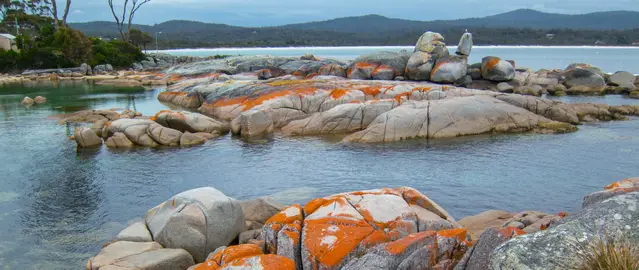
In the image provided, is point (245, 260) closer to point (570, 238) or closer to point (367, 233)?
point (367, 233)

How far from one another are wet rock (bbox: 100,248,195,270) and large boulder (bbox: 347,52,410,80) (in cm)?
3594

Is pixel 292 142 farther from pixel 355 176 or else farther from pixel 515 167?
pixel 515 167

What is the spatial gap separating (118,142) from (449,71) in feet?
95.6

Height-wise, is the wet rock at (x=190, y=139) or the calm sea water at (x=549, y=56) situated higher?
the calm sea water at (x=549, y=56)

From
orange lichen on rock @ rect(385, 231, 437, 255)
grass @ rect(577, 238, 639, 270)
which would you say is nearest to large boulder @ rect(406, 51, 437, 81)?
orange lichen on rock @ rect(385, 231, 437, 255)

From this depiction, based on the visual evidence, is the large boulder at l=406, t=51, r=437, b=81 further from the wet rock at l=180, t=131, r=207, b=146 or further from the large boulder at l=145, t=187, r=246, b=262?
the large boulder at l=145, t=187, r=246, b=262

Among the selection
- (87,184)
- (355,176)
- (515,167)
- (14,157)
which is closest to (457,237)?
(355,176)

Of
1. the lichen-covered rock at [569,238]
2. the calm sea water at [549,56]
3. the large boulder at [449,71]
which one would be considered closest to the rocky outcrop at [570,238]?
the lichen-covered rock at [569,238]

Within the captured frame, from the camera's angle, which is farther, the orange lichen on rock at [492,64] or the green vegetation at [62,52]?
the green vegetation at [62,52]

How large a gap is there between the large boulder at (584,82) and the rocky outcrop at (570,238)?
43.8 m

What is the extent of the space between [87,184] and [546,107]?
968 inches

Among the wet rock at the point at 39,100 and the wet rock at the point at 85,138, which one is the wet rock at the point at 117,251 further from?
the wet rock at the point at 39,100

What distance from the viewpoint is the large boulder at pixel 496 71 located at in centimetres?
4566

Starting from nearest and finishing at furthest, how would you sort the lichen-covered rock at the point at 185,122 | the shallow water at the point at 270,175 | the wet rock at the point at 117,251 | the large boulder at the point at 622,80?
1. the wet rock at the point at 117,251
2. the shallow water at the point at 270,175
3. the lichen-covered rock at the point at 185,122
4. the large boulder at the point at 622,80
